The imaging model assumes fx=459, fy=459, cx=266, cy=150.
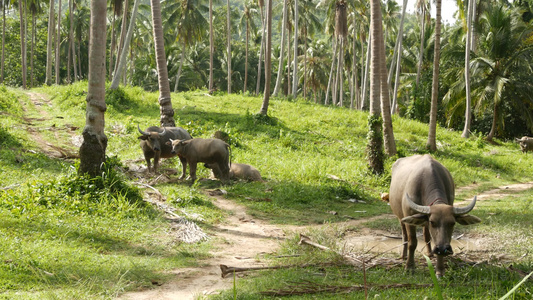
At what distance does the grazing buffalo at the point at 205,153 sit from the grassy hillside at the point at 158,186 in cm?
46

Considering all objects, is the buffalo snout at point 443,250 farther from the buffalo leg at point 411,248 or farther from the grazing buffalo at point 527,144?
the grazing buffalo at point 527,144

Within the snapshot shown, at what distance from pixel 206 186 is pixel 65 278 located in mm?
6601

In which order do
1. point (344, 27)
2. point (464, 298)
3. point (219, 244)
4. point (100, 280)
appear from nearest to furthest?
point (464, 298)
point (100, 280)
point (219, 244)
point (344, 27)

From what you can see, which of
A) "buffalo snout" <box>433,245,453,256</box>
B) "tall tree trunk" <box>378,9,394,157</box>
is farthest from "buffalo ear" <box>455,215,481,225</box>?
"tall tree trunk" <box>378,9,394,157</box>

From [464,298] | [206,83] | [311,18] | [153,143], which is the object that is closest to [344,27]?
[311,18]

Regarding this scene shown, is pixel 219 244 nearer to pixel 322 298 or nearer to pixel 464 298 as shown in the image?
pixel 322 298

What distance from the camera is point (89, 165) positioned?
9000 millimetres

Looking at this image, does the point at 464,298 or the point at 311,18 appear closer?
the point at 464,298

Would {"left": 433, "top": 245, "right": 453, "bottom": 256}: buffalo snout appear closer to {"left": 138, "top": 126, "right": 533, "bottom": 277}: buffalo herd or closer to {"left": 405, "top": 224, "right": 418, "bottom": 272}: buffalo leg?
{"left": 138, "top": 126, "right": 533, "bottom": 277}: buffalo herd

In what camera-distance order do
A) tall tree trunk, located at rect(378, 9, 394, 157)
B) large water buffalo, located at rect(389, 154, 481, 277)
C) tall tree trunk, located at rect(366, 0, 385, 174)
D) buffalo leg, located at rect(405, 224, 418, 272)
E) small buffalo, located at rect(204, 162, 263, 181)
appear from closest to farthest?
large water buffalo, located at rect(389, 154, 481, 277) → buffalo leg, located at rect(405, 224, 418, 272) → small buffalo, located at rect(204, 162, 263, 181) → tall tree trunk, located at rect(366, 0, 385, 174) → tall tree trunk, located at rect(378, 9, 394, 157)

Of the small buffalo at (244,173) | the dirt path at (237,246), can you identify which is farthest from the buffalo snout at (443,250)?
the small buffalo at (244,173)

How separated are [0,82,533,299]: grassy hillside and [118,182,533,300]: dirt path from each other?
29 cm

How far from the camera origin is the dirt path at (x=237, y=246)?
539cm

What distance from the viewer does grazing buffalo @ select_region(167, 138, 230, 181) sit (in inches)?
473
